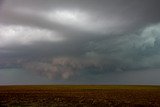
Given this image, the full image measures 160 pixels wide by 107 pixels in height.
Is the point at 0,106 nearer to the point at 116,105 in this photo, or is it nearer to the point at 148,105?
the point at 116,105

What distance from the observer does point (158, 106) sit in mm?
40094

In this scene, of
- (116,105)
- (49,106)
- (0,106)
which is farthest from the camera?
(116,105)

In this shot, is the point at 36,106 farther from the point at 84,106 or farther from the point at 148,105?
the point at 148,105

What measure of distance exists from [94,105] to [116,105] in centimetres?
339

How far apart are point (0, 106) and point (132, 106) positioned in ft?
63.1

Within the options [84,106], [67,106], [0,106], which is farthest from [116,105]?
[0,106]

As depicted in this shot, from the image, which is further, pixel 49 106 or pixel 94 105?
pixel 94 105

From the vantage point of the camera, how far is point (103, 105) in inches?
1628

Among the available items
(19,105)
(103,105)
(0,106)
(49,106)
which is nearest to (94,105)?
(103,105)

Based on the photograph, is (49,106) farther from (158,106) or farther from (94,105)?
(158,106)

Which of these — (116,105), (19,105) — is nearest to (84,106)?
(116,105)

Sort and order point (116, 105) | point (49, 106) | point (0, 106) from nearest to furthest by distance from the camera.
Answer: point (0, 106)
point (49, 106)
point (116, 105)

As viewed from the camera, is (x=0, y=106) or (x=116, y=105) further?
(x=116, y=105)

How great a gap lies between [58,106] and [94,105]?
5.92 metres
